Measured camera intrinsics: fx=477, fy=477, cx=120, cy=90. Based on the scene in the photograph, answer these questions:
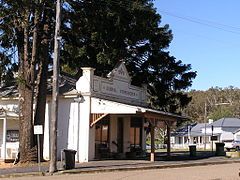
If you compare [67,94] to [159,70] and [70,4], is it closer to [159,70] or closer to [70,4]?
[70,4]

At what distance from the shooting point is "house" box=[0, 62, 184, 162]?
29.1m

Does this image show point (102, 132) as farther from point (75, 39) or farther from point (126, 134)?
point (75, 39)

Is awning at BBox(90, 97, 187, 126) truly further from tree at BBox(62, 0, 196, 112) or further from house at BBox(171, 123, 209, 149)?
house at BBox(171, 123, 209, 149)

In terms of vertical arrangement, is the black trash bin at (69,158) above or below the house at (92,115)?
below

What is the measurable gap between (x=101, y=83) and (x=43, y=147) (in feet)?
18.0

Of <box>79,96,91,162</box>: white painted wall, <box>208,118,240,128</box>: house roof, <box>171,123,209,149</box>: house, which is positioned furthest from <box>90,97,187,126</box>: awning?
<box>171,123,209,149</box>: house

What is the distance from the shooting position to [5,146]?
30.2 metres

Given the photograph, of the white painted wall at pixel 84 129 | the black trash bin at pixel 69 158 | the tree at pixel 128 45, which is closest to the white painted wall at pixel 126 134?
the tree at pixel 128 45

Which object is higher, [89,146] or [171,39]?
[171,39]

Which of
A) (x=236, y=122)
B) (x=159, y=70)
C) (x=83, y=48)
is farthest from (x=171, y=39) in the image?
(x=236, y=122)

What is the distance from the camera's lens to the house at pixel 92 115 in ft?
95.5

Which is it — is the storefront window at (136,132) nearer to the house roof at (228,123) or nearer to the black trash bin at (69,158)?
the black trash bin at (69,158)

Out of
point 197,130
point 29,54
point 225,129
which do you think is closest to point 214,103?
point 197,130

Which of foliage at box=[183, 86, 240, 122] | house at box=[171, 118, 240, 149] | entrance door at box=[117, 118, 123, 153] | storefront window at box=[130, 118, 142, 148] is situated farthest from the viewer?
foliage at box=[183, 86, 240, 122]
